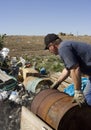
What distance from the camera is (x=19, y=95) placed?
8.16 m

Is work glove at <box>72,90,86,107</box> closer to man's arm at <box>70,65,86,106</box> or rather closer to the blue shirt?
man's arm at <box>70,65,86,106</box>

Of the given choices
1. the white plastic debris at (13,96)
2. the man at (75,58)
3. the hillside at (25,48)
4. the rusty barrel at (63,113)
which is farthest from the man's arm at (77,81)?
the hillside at (25,48)

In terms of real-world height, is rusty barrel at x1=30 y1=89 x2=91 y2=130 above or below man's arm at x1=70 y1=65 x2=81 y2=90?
below

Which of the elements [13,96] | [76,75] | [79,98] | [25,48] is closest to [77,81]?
[76,75]

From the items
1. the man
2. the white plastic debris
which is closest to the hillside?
the white plastic debris

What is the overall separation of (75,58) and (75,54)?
84 mm

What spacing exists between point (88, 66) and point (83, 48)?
28cm

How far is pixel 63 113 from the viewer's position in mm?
5176

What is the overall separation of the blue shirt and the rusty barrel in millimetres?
569

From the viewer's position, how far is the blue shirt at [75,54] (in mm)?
5094

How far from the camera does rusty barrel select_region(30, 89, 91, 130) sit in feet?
17.1

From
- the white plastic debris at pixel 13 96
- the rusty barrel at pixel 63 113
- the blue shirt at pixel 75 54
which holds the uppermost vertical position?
the blue shirt at pixel 75 54

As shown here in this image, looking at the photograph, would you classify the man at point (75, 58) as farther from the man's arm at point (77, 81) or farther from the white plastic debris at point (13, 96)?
the white plastic debris at point (13, 96)

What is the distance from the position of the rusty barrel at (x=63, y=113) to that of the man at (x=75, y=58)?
16 cm
